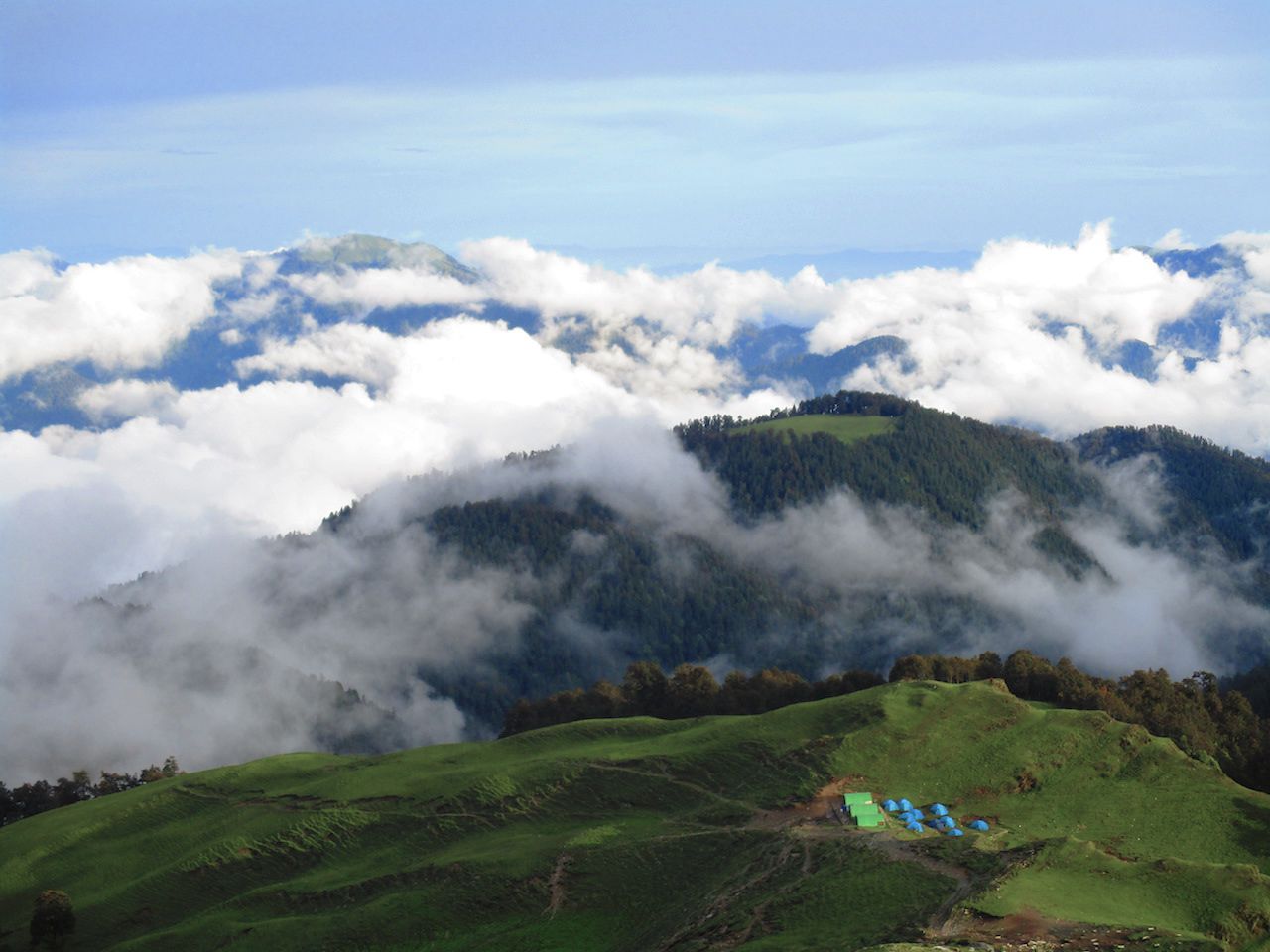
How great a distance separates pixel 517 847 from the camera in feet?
235

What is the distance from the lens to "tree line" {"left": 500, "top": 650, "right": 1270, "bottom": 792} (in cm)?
9550

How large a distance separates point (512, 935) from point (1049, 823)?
3342 cm

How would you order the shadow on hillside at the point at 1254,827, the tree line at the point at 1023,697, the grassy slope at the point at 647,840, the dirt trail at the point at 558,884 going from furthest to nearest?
the tree line at the point at 1023,697 → the shadow on hillside at the point at 1254,827 → the dirt trail at the point at 558,884 → the grassy slope at the point at 647,840

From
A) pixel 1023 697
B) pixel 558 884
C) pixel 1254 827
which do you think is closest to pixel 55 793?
pixel 558 884

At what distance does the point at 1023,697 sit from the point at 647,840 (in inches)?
1989

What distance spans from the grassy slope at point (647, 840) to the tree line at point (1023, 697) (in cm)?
1662

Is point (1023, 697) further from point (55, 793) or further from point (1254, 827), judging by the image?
point (55, 793)

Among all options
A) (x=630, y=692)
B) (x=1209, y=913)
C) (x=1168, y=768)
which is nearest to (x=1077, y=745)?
(x=1168, y=768)

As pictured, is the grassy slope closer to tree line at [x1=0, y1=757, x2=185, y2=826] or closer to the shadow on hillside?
the shadow on hillside

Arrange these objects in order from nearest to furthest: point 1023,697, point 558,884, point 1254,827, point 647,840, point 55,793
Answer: point 558,884 → point 647,840 → point 1254,827 → point 1023,697 → point 55,793

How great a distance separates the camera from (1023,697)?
348 feet

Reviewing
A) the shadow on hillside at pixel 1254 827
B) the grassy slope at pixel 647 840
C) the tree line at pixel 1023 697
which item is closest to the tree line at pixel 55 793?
the grassy slope at pixel 647 840

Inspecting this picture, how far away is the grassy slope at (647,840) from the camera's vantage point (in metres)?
54.6

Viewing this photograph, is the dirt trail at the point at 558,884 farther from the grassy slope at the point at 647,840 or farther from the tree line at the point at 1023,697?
Result: the tree line at the point at 1023,697
